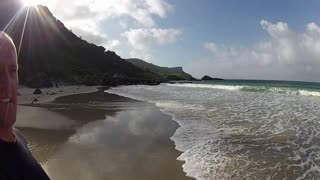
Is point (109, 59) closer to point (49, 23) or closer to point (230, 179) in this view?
point (49, 23)

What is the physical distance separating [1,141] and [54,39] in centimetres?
10339

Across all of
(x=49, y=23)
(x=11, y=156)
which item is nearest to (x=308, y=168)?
(x=11, y=156)

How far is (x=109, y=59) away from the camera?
118 metres

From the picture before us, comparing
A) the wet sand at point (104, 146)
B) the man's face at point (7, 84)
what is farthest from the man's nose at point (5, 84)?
the wet sand at point (104, 146)

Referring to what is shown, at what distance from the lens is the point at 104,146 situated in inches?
467

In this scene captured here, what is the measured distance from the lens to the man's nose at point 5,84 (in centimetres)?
115

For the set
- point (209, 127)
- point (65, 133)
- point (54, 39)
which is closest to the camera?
point (65, 133)

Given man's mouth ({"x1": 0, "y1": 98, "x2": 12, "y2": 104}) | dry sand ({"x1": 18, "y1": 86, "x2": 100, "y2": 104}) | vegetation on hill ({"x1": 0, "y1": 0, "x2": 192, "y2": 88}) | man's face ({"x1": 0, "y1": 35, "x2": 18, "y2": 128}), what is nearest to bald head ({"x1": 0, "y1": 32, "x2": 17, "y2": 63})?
man's face ({"x1": 0, "y1": 35, "x2": 18, "y2": 128})

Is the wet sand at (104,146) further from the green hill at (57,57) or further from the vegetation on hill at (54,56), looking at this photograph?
the green hill at (57,57)

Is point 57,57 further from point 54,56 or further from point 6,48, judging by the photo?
point 6,48

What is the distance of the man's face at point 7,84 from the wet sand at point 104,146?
7599 mm

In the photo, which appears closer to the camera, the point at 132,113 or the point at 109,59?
the point at 132,113

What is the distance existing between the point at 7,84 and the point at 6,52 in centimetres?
11

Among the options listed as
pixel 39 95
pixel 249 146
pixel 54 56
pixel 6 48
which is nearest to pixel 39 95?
pixel 39 95
